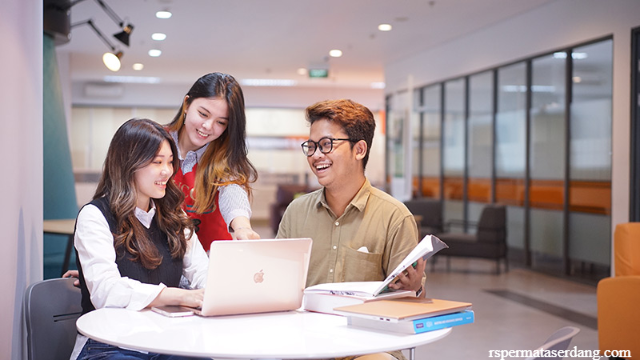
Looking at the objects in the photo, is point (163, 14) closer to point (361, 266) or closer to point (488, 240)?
point (488, 240)

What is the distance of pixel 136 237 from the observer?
7.88ft

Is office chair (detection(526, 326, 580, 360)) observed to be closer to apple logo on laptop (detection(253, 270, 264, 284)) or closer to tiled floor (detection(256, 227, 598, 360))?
apple logo on laptop (detection(253, 270, 264, 284))

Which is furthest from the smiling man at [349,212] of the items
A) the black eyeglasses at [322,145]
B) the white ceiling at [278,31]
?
the white ceiling at [278,31]

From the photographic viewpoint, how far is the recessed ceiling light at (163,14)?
29.5 feet

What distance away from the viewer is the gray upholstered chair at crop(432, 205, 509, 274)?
8766mm

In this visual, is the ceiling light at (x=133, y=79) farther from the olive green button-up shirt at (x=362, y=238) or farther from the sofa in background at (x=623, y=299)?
the olive green button-up shirt at (x=362, y=238)

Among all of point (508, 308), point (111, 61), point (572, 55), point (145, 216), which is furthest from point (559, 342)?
point (572, 55)

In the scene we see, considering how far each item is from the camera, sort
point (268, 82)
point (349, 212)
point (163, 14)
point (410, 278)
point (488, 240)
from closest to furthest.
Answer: point (410, 278)
point (349, 212)
point (488, 240)
point (163, 14)
point (268, 82)

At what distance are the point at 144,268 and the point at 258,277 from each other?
54cm

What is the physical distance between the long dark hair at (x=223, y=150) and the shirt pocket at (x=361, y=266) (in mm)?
662

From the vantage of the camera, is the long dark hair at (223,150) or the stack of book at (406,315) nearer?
the stack of book at (406,315)

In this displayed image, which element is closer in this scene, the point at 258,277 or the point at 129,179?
the point at 258,277

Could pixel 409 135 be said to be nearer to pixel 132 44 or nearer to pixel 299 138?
pixel 132 44

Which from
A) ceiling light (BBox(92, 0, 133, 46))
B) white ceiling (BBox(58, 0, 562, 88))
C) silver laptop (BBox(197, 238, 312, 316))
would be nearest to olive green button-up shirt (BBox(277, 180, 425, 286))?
silver laptop (BBox(197, 238, 312, 316))
